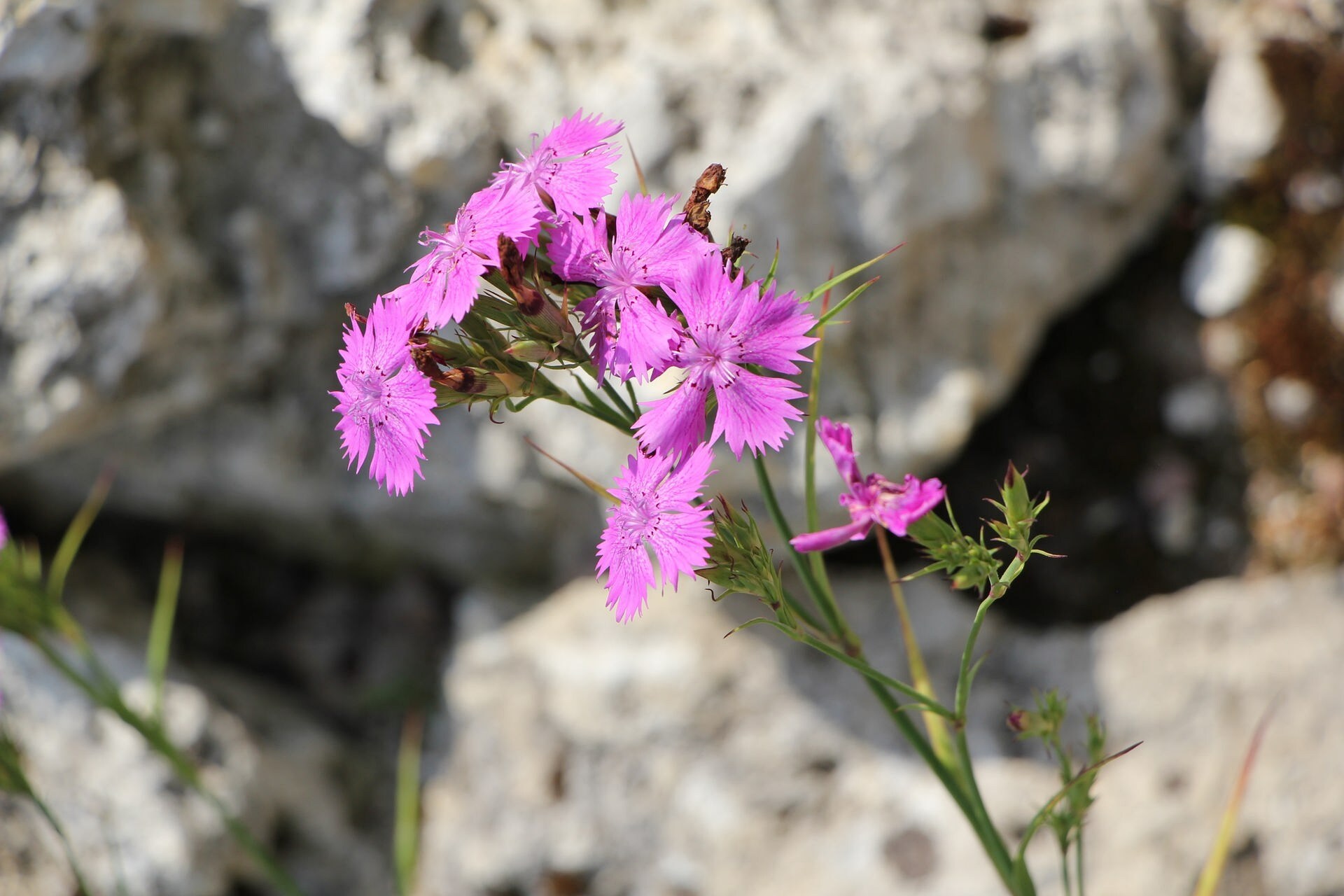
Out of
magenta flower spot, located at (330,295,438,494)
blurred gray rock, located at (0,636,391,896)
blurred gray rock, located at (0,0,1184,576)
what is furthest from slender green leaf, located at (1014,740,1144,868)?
blurred gray rock, located at (0,636,391,896)

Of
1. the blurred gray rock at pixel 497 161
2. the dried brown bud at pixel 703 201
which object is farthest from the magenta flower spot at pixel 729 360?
the blurred gray rock at pixel 497 161

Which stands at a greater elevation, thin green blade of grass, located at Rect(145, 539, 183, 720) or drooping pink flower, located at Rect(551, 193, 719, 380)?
thin green blade of grass, located at Rect(145, 539, 183, 720)

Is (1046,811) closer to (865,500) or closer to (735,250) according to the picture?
(865,500)

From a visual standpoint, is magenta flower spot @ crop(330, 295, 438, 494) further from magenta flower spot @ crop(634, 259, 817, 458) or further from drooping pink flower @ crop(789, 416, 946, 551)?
drooping pink flower @ crop(789, 416, 946, 551)

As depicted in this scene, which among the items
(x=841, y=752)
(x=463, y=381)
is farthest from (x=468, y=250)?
(x=841, y=752)

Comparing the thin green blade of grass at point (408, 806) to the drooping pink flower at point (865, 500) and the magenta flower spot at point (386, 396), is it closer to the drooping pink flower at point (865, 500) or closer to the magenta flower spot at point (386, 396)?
the magenta flower spot at point (386, 396)

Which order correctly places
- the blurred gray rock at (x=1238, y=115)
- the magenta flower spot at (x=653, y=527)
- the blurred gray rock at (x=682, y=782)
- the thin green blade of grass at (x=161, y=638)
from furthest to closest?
the blurred gray rock at (x=1238, y=115) < the blurred gray rock at (x=682, y=782) < the thin green blade of grass at (x=161, y=638) < the magenta flower spot at (x=653, y=527)

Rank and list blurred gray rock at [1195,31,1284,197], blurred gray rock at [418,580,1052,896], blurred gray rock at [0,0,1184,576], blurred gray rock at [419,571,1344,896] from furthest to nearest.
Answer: blurred gray rock at [1195,31,1284,197] < blurred gray rock at [418,580,1052,896] < blurred gray rock at [0,0,1184,576] < blurred gray rock at [419,571,1344,896]
